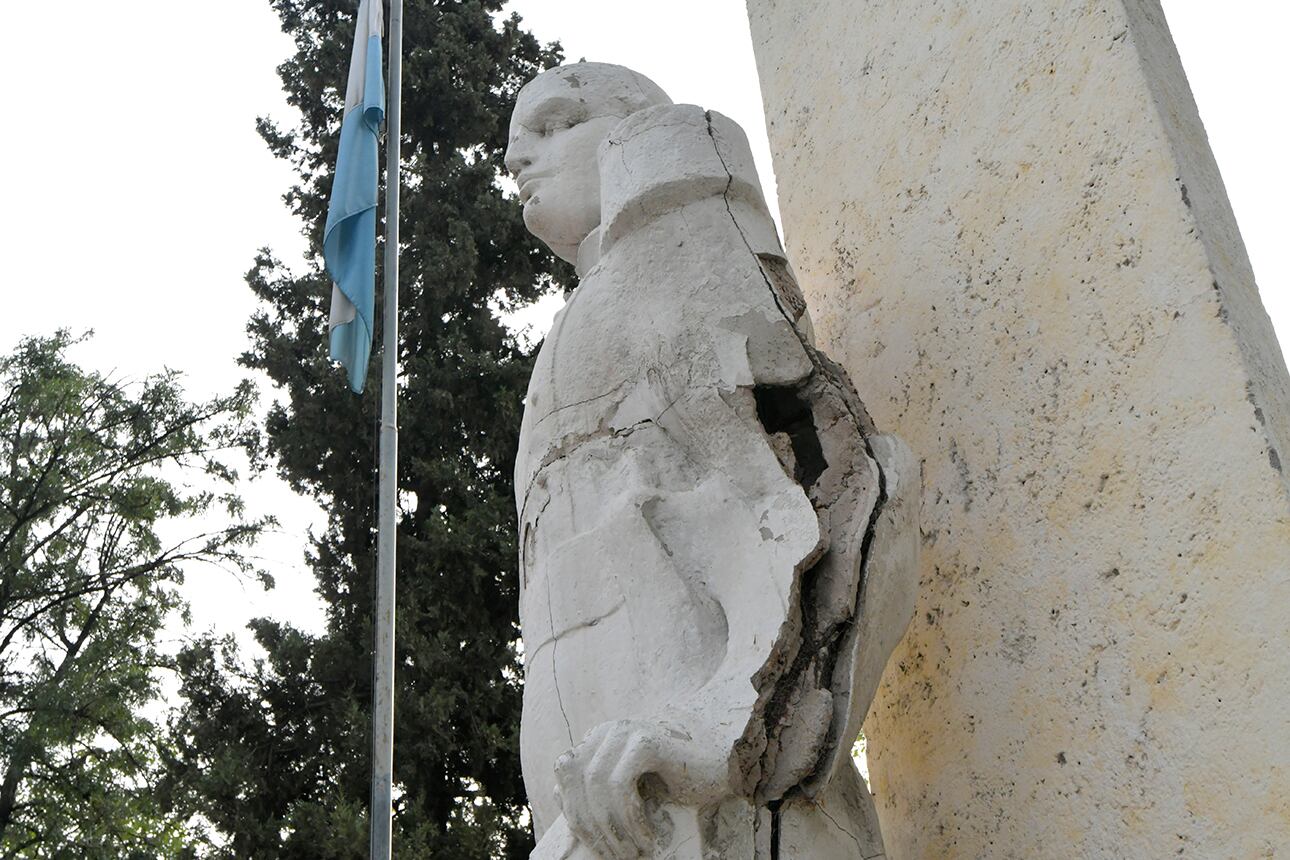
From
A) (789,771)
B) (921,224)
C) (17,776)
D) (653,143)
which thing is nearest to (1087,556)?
(789,771)

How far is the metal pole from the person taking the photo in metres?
5.12

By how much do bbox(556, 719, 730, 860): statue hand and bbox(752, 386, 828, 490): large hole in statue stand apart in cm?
50

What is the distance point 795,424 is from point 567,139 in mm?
827

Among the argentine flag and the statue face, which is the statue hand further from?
the argentine flag

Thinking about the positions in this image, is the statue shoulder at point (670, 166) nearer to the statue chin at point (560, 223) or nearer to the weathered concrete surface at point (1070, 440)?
the statue chin at point (560, 223)

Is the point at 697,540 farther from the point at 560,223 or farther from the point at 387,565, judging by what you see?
the point at 387,565

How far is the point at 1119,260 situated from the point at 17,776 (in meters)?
11.0

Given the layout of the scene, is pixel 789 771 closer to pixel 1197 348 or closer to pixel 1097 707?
pixel 1097 707

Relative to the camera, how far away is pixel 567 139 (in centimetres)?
251

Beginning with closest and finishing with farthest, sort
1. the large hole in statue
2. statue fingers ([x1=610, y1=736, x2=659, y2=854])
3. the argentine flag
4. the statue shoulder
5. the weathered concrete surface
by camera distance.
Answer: statue fingers ([x1=610, y1=736, x2=659, y2=854]), the weathered concrete surface, the large hole in statue, the statue shoulder, the argentine flag

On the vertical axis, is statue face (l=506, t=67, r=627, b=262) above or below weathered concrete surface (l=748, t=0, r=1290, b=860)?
above

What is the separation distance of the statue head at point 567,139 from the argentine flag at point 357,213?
4.27 metres

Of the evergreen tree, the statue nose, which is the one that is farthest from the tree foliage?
the statue nose

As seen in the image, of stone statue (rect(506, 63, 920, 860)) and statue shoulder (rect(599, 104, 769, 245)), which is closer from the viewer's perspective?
stone statue (rect(506, 63, 920, 860))
